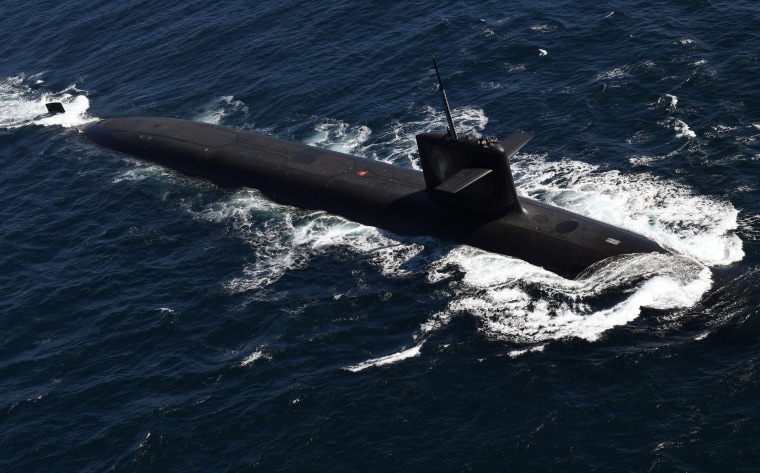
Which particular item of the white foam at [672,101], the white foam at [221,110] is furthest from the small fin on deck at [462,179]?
the white foam at [221,110]

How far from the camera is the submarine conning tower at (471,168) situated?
44.7 metres

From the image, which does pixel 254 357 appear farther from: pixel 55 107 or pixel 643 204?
pixel 55 107

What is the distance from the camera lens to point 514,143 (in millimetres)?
44969

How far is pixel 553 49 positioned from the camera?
2751 inches

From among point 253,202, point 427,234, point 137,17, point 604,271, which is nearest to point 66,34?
point 137,17

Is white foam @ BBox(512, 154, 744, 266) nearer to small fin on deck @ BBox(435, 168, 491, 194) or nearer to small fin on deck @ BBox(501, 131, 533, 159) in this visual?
small fin on deck @ BBox(501, 131, 533, 159)

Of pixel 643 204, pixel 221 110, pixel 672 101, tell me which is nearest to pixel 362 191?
pixel 643 204

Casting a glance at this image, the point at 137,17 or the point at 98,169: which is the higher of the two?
the point at 137,17

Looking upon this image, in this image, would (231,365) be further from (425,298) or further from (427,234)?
(427,234)

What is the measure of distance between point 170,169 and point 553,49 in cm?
3257

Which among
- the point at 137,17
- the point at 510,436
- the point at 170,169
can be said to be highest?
the point at 137,17

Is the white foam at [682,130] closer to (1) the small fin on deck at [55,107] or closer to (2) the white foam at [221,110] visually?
(2) the white foam at [221,110]

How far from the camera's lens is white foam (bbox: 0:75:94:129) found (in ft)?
256

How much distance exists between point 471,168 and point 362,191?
10262mm
